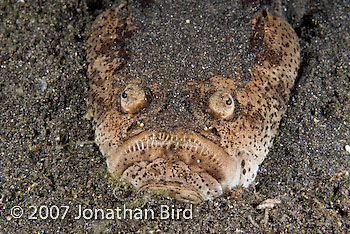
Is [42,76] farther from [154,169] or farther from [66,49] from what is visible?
[154,169]

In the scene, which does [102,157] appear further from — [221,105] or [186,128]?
[221,105]

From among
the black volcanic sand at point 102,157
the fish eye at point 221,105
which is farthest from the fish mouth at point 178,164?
the fish eye at point 221,105

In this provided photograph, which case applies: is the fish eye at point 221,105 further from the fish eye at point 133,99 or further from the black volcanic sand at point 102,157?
the fish eye at point 133,99

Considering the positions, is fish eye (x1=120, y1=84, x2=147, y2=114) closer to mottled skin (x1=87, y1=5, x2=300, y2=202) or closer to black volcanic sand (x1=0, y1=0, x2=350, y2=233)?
mottled skin (x1=87, y1=5, x2=300, y2=202)

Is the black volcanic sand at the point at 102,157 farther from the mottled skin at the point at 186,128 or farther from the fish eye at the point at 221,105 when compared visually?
the fish eye at the point at 221,105

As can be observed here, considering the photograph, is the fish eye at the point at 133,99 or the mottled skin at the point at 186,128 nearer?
the mottled skin at the point at 186,128

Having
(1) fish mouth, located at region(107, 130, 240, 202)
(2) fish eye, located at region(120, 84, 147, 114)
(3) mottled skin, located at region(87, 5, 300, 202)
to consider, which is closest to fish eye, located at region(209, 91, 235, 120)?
(3) mottled skin, located at region(87, 5, 300, 202)

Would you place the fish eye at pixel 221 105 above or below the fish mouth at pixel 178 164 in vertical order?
above

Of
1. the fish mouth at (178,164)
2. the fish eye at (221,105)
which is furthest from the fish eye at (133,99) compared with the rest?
the fish eye at (221,105)
